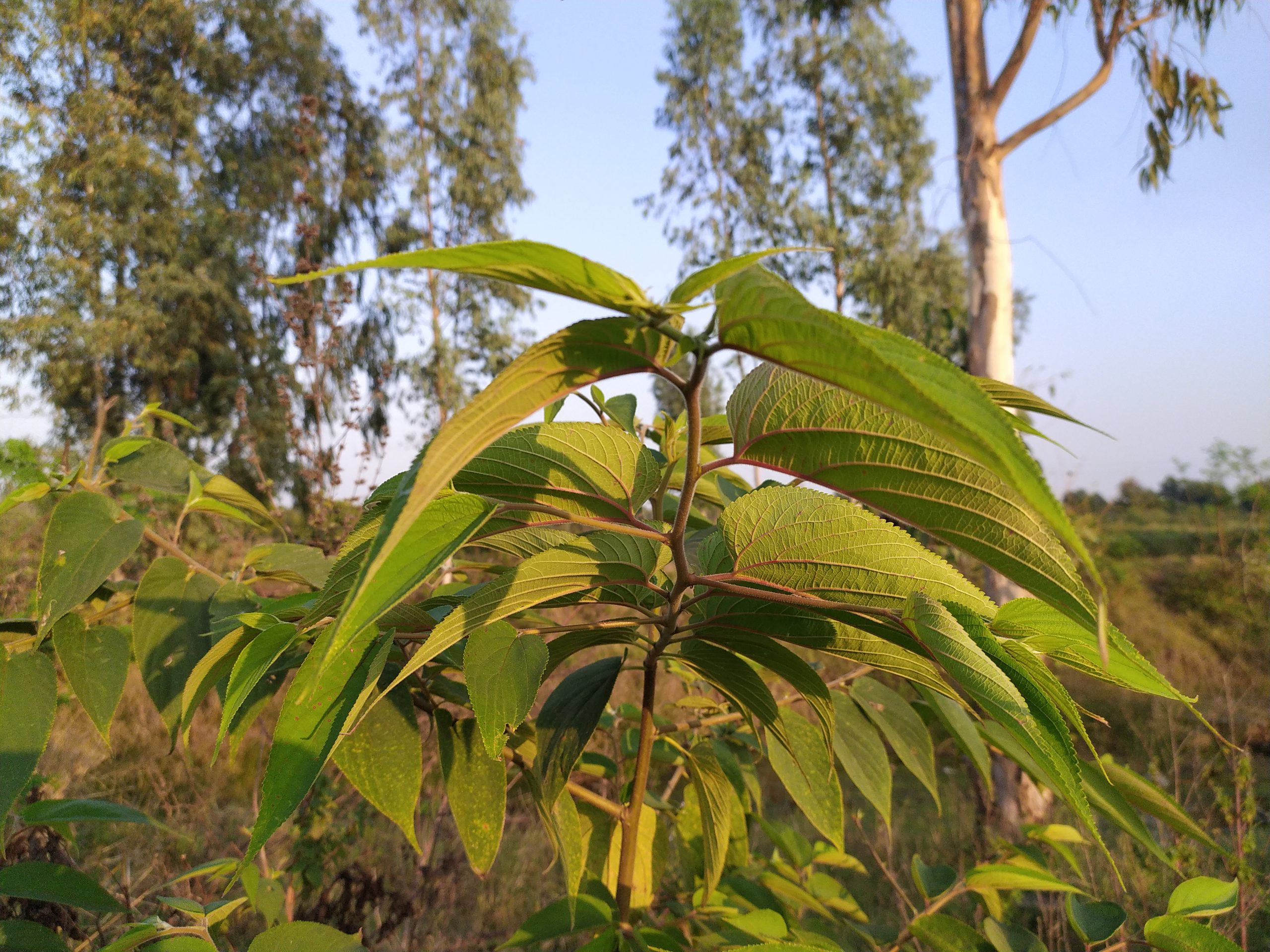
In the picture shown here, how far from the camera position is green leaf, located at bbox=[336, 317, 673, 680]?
0.15 m

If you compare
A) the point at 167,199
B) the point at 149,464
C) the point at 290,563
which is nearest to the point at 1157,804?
the point at 290,563

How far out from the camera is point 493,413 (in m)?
0.17

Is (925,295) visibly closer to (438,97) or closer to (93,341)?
(438,97)

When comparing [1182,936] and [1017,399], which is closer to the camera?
[1017,399]

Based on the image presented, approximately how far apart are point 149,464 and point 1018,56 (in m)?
3.62

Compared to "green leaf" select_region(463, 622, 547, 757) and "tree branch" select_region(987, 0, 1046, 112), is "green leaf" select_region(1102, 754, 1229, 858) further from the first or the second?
"tree branch" select_region(987, 0, 1046, 112)

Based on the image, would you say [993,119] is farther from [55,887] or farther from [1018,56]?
[55,887]

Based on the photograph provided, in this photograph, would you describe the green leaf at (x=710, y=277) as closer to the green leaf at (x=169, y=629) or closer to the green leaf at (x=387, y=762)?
the green leaf at (x=387, y=762)

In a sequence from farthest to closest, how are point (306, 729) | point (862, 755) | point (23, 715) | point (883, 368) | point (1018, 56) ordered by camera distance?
1. point (1018, 56)
2. point (862, 755)
3. point (23, 715)
4. point (306, 729)
5. point (883, 368)

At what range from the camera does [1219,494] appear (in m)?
7.58

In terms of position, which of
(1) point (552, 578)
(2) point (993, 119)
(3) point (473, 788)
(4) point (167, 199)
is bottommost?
(3) point (473, 788)

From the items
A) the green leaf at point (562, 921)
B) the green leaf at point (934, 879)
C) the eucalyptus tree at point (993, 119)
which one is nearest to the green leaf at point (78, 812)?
the green leaf at point (562, 921)

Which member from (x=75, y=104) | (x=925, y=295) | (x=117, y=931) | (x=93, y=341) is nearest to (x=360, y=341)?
(x=93, y=341)

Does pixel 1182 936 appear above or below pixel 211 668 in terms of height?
below
